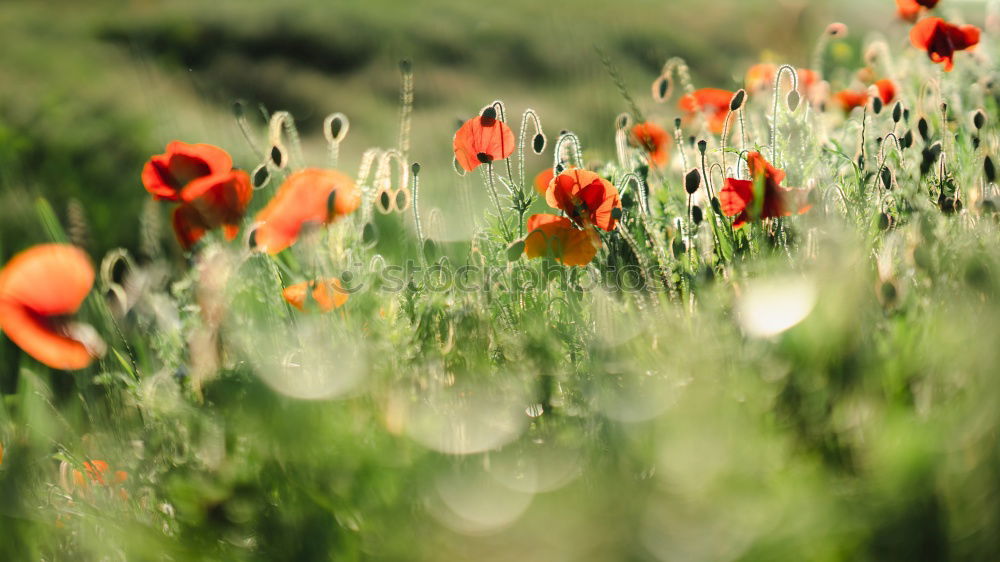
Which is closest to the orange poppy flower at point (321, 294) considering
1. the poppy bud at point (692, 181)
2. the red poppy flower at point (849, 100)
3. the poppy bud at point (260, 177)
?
the poppy bud at point (260, 177)

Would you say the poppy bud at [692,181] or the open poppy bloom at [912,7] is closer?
the poppy bud at [692,181]

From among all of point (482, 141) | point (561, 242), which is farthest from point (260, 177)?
point (561, 242)

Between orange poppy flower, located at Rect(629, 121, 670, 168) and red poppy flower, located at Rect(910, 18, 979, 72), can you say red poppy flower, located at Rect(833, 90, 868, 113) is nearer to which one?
red poppy flower, located at Rect(910, 18, 979, 72)

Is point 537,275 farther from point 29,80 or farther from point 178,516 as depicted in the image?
point 29,80

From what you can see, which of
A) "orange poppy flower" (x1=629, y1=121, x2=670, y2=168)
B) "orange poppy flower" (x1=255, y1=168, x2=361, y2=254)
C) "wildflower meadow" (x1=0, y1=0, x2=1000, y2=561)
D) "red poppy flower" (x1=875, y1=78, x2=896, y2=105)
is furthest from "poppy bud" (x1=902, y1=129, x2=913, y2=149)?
"orange poppy flower" (x1=255, y1=168, x2=361, y2=254)

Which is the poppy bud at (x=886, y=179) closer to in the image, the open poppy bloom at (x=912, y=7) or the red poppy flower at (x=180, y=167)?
the open poppy bloom at (x=912, y=7)

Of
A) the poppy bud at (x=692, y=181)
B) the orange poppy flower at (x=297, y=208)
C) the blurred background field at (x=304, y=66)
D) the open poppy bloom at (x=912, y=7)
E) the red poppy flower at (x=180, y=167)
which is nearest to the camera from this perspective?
the poppy bud at (x=692, y=181)

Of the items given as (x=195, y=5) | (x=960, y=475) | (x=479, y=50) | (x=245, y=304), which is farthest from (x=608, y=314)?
(x=195, y=5)
